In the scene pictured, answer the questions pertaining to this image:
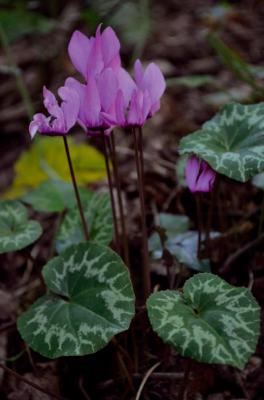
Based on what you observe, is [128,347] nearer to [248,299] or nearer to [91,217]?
[91,217]

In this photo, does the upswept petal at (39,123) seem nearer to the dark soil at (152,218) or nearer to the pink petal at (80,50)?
the pink petal at (80,50)

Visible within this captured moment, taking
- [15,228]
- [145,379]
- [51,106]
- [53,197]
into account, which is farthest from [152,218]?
[51,106]

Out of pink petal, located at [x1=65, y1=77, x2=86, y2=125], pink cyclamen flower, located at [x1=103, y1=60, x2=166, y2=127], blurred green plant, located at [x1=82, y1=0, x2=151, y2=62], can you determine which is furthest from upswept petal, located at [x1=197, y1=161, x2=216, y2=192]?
blurred green plant, located at [x1=82, y1=0, x2=151, y2=62]

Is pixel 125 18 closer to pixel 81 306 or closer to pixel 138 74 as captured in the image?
pixel 138 74

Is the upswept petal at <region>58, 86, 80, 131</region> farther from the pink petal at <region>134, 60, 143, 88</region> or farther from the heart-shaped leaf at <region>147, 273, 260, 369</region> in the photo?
the heart-shaped leaf at <region>147, 273, 260, 369</region>

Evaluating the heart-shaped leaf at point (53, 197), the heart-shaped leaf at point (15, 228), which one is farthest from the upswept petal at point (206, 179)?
the heart-shaped leaf at point (53, 197)

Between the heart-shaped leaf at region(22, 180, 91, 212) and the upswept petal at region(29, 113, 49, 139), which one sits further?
the heart-shaped leaf at region(22, 180, 91, 212)

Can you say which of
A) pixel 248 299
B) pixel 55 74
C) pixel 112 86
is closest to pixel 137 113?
pixel 112 86
